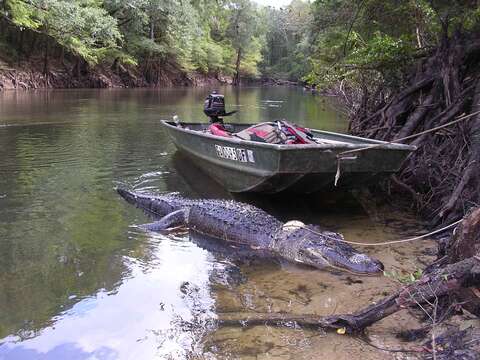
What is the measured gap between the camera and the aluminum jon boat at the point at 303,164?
5.97 m

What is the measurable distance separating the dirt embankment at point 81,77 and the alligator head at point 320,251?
80.5 ft

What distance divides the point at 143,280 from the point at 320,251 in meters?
1.78

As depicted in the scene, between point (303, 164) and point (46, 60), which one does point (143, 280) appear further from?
point (46, 60)

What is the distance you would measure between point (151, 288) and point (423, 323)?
2.31 m

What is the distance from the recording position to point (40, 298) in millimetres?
4184

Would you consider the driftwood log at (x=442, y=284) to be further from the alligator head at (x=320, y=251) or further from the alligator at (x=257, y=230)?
the alligator at (x=257, y=230)

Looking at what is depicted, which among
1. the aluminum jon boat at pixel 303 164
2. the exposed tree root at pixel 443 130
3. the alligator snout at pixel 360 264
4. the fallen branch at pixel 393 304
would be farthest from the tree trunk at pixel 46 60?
the fallen branch at pixel 393 304

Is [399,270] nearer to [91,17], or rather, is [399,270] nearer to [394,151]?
[394,151]

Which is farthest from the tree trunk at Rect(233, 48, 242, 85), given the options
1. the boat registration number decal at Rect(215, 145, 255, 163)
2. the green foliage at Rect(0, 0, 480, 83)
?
the boat registration number decal at Rect(215, 145, 255, 163)

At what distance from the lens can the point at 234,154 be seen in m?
6.96

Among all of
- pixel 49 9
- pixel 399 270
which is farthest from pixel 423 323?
pixel 49 9

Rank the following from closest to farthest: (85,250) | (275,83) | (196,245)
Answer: (85,250), (196,245), (275,83)

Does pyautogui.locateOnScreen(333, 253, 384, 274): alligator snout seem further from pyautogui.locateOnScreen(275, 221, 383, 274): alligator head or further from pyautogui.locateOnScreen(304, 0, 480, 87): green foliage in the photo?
pyautogui.locateOnScreen(304, 0, 480, 87): green foliage

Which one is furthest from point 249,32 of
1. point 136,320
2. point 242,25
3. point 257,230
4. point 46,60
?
point 136,320
